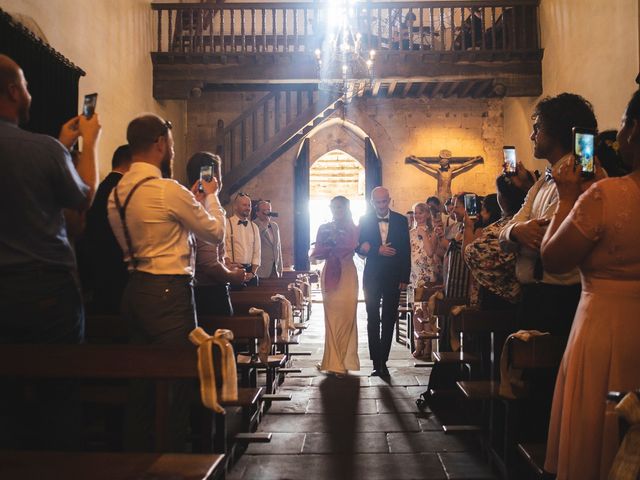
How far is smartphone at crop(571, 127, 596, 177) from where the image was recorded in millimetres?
2102

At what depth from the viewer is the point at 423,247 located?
7.17 metres

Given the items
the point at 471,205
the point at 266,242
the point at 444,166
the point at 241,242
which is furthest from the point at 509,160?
the point at 444,166

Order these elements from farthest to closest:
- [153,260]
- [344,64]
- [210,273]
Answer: [344,64]
[210,273]
[153,260]

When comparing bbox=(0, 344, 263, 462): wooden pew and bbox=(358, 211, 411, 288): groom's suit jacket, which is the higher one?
bbox=(358, 211, 411, 288): groom's suit jacket

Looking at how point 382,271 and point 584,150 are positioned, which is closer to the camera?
point 584,150

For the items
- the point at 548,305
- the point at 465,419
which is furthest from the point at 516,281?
the point at 465,419

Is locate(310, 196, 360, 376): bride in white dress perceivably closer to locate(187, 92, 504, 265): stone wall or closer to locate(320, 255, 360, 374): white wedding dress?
locate(320, 255, 360, 374): white wedding dress

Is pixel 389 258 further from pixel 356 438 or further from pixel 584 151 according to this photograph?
pixel 584 151

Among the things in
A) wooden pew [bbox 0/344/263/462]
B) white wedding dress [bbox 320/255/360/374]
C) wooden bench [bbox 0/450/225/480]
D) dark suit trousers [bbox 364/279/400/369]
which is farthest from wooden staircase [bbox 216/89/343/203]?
wooden bench [bbox 0/450/225/480]

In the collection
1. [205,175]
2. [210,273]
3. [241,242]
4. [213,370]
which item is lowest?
[213,370]

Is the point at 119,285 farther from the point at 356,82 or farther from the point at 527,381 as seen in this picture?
the point at 356,82

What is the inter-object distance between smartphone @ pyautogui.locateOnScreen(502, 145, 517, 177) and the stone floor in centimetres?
159

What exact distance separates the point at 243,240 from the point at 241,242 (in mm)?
33

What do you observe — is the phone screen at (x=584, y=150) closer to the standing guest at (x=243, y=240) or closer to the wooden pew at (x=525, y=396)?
the wooden pew at (x=525, y=396)
